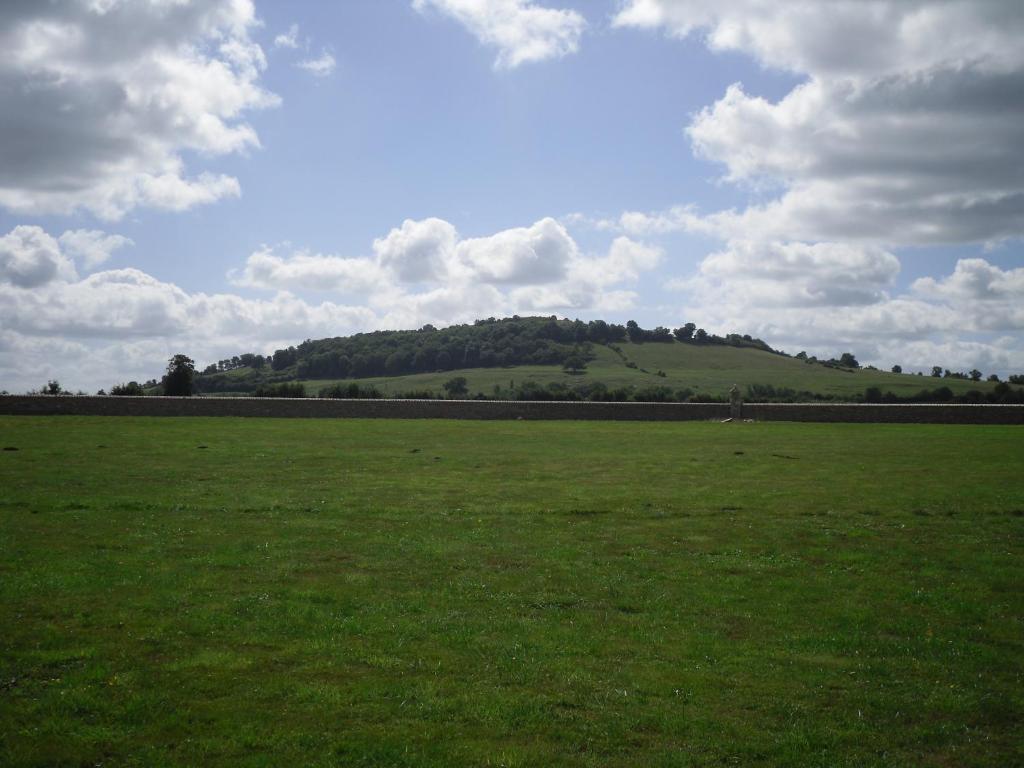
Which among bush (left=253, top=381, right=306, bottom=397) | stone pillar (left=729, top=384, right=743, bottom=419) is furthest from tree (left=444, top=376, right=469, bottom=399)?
stone pillar (left=729, top=384, right=743, bottom=419)

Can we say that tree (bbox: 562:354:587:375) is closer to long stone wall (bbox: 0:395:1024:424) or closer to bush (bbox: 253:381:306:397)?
bush (bbox: 253:381:306:397)

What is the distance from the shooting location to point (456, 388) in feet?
384

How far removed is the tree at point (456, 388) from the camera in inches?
4463

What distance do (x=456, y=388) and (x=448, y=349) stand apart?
31.3m

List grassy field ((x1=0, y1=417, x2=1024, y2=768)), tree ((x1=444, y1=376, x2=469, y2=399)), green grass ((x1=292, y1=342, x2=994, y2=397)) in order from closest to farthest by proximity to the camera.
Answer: grassy field ((x1=0, y1=417, x2=1024, y2=768)), tree ((x1=444, y1=376, x2=469, y2=399)), green grass ((x1=292, y1=342, x2=994, y2=397))

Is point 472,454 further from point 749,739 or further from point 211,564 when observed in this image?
point 749,739

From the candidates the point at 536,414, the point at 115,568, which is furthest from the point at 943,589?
the point at 536,414

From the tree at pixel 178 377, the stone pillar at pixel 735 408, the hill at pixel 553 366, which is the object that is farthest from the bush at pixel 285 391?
the stone pillar at pixel 735 408

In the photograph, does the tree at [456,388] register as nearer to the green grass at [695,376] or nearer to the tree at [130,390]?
the green grass at [695,376]

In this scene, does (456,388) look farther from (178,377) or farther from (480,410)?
(480,410)

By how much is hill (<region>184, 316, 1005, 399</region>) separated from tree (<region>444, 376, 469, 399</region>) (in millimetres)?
1219

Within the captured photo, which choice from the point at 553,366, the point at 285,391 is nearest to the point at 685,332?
the point at 553,366

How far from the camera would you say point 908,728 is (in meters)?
6.76

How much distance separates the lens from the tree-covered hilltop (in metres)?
144
